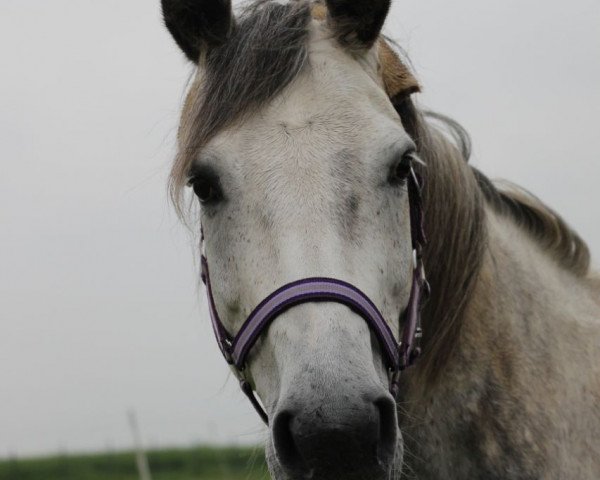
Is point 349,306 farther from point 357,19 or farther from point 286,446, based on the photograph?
point 357,19

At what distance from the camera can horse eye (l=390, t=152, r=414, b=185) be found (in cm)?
331

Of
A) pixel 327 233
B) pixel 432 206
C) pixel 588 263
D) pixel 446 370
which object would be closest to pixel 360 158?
pixel 327 233

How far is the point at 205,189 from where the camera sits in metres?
3.40

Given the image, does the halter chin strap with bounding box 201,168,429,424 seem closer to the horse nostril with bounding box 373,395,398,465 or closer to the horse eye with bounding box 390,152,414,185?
the horse eye with bounding box 390,152,414,185

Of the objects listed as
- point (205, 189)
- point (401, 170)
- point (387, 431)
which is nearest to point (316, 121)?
point (401, 170)

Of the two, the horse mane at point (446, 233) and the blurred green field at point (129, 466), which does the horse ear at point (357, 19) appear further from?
the blurred green field at point (129, 466)

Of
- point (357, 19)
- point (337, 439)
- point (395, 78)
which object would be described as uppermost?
point (357, 19)

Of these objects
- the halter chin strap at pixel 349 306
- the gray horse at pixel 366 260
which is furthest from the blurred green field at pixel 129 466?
the halter chin strap at pixel 349 306

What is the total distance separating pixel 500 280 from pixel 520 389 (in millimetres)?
549

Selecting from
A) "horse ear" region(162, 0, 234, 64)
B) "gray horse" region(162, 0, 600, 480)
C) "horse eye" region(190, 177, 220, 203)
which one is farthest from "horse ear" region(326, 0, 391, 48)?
"horse eye" region(190, 177, 220, 203)

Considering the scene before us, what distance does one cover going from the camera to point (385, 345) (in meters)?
3.04

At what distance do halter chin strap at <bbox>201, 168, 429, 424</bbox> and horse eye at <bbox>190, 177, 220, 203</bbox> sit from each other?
1.20 feet

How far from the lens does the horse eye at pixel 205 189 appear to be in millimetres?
3312

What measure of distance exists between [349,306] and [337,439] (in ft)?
1.59
